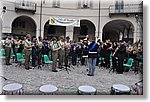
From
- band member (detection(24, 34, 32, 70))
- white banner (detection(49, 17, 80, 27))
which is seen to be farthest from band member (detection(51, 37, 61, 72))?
white banner (detection(49, 17, 80, 27))

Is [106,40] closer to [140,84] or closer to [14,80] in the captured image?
[140,84]

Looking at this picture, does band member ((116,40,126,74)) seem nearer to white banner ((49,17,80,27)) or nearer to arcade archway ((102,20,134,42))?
arcade archway ((102,20,134,42))

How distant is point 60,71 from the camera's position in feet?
12.8

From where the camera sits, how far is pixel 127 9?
3.17m

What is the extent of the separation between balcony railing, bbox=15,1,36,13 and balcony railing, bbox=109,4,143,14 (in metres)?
1.47

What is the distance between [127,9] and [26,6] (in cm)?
192

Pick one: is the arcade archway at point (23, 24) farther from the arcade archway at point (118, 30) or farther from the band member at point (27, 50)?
the arcade archway at point (118, 30)

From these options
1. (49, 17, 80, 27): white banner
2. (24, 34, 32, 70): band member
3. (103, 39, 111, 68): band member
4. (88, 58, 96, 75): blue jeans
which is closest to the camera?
(49, 17, 80, 27): white banner

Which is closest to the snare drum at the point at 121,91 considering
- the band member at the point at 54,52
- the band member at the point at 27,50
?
the band member at the point at 54,52

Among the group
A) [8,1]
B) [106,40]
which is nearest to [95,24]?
[106,40]

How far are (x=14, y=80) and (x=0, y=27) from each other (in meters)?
0.92

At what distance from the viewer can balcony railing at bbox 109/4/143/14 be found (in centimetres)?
271

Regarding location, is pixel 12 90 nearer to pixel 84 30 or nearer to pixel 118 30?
pixel 84 30

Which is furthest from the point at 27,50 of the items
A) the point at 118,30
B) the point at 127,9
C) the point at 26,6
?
the point at 127,9
